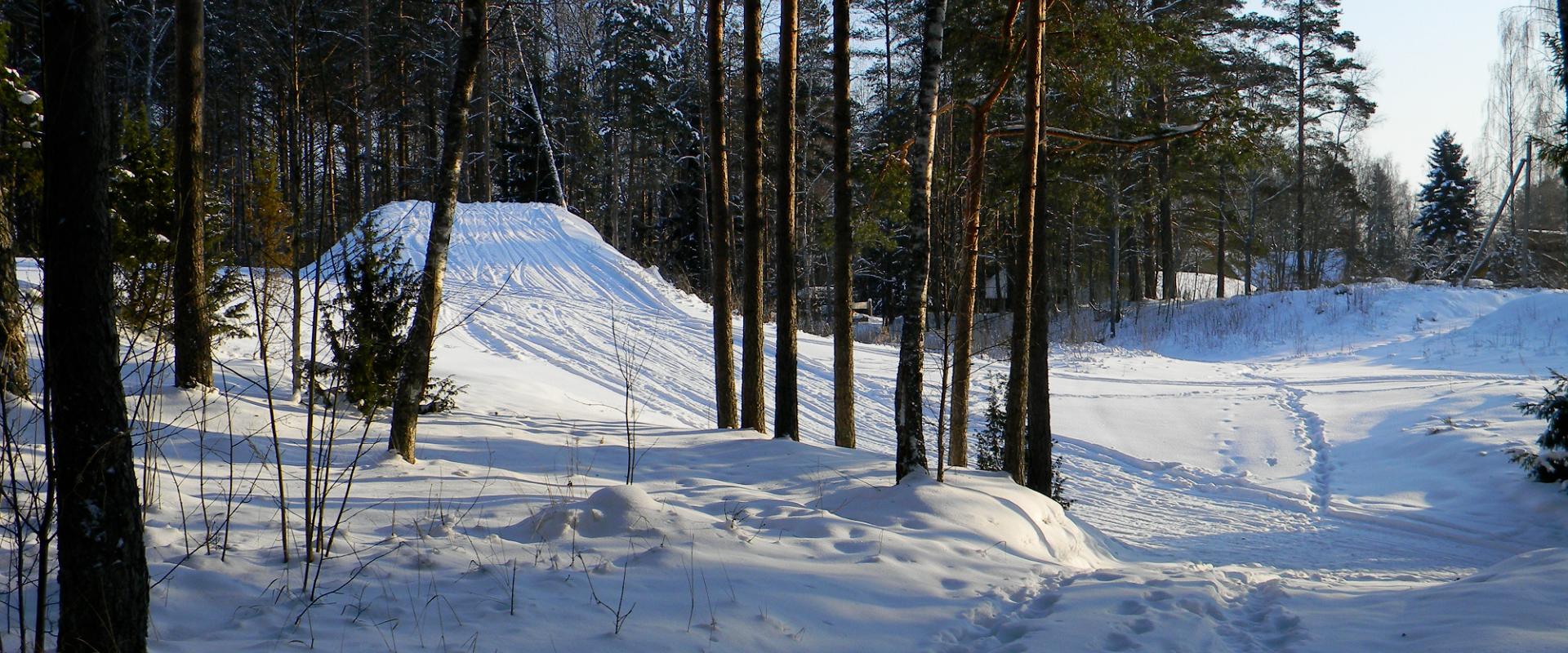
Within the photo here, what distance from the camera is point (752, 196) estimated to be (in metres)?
9.12

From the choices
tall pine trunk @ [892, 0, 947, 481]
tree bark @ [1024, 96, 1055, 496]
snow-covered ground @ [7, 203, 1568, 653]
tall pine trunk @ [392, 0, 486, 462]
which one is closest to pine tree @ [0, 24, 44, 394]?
snow-covered ground @ [7, 203, 1568, 653]

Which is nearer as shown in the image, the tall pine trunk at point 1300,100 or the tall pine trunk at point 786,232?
Answer: the tall pine trunk at point 786,232

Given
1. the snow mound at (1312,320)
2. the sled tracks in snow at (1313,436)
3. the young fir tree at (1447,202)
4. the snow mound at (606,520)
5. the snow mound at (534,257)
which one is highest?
the young fir tree at (1447,202)

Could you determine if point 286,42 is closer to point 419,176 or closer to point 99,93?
point 99,93

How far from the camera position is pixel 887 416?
49.0 feet

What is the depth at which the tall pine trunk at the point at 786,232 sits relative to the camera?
8750 millimetres

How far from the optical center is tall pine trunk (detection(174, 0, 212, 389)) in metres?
6.98

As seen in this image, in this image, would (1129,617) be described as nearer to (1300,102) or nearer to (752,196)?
(752,196)

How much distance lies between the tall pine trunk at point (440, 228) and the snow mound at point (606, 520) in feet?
6.88

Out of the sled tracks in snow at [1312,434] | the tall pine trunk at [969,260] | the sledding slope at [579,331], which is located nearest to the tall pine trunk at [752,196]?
the sledding slope at [579,331]

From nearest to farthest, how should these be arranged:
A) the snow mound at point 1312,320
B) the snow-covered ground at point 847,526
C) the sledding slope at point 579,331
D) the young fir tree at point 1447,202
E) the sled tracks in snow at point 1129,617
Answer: the snow-covered ground at point 847,526
the sled tracks in snow at point 1129,617
the sledding slope at point 579,331
the snow mound at point 1312,320
the young fir tree at point 1447,202

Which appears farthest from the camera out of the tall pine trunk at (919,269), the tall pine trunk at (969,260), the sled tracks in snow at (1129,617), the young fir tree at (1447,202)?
the young fir tree at (1447,202)

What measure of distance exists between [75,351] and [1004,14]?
9099 millimetres

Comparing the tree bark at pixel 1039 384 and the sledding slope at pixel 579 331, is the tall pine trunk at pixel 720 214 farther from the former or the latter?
the tree bark at pixel 1039 384
